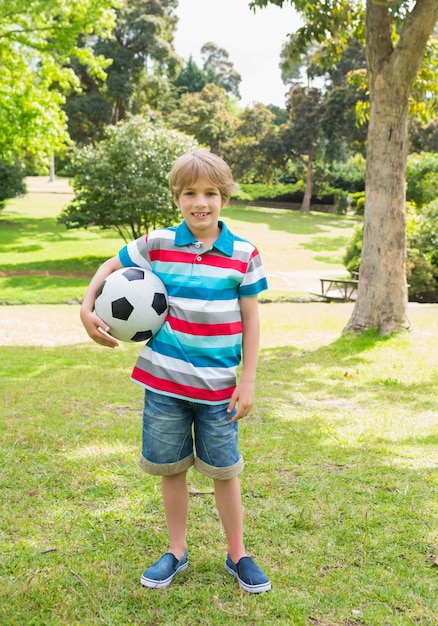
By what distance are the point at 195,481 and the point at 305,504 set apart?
0.66m

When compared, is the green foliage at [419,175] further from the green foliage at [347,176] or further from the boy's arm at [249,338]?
the boy's arm at [249,338]

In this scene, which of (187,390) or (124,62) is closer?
(187,390)

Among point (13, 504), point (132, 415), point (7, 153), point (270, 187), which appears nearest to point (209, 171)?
point (13, 504)

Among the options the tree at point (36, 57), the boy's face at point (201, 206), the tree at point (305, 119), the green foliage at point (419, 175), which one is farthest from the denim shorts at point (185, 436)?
the tree at point (305, 119)

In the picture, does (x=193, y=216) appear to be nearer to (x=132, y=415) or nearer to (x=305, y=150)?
(x=132, y=415)

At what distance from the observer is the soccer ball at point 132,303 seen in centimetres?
250

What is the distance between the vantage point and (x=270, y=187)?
143 feet

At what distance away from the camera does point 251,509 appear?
324 centimetres

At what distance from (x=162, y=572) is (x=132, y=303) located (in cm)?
108

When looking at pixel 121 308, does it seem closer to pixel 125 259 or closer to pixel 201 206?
pixel 125 259

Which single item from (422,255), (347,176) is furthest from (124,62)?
(422,255)

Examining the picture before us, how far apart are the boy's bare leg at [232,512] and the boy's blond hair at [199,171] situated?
3.94 feet

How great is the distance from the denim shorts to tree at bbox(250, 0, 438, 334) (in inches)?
229

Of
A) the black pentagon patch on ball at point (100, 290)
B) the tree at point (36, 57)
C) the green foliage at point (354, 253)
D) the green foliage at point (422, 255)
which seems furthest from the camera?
the green foliage at point (354, 253)
